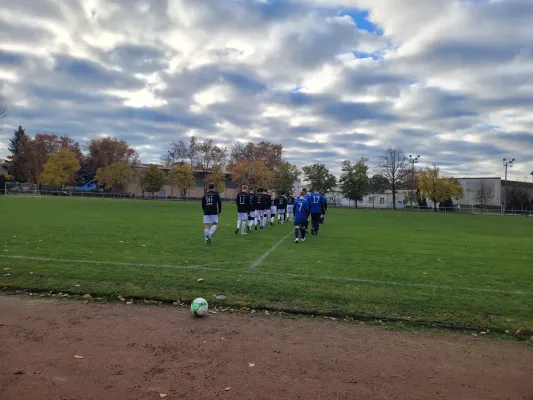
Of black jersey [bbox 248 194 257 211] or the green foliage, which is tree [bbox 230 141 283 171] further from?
black jersey [bbox 248 194 257 211]

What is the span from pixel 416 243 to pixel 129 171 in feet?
245

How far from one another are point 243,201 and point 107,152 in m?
85.2

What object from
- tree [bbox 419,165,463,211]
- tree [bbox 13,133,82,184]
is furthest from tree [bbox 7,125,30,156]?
tree [bbox 419,165,463,211]

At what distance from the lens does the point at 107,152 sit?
92.4 m

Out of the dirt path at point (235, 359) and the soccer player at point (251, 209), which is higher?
the soccer player at point (251, 209)

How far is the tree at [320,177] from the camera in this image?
83.2m

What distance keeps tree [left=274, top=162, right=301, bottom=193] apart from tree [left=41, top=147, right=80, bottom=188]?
42931 mm

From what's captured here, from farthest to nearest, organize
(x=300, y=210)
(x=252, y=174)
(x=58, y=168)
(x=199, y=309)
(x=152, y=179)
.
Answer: (x=252, y=174) < (x=58, y=168) < (x=152, y=179) < (x=300, y=210) < (x=199, y=309)

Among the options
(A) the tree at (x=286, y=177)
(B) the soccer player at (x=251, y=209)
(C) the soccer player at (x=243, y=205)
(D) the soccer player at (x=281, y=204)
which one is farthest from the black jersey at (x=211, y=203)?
(A) the tree at (x=286, y=177)

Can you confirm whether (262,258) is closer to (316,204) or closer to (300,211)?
(300,211)

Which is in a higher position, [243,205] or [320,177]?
[320,177]

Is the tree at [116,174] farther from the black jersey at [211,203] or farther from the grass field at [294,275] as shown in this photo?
the black jersey at [211,203]

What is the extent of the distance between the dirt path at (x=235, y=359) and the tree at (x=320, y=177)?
77690 millimetres

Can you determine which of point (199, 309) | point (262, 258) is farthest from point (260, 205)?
point (199, 309)
